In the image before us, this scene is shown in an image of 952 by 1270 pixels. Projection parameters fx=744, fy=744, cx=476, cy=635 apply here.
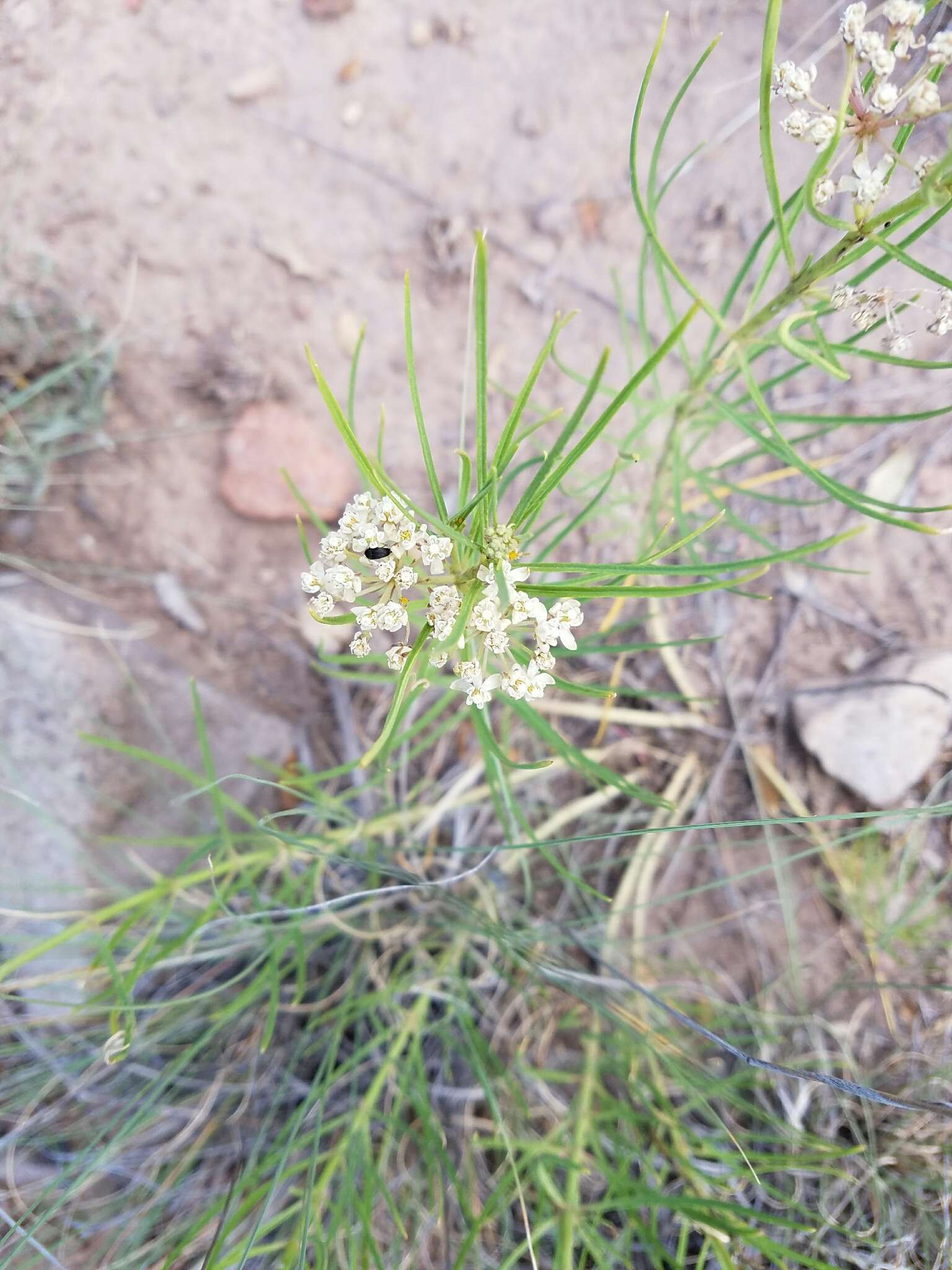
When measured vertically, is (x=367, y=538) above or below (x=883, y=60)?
below

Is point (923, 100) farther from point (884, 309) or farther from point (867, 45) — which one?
point (884, 309)

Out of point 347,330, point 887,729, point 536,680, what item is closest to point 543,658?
point 536,680

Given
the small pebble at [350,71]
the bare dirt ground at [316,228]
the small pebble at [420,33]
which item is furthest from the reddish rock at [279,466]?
the small pebble at [420,33]

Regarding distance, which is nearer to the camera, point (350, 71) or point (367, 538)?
point (367, 538)

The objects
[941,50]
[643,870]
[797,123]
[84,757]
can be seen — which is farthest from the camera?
[643,870]

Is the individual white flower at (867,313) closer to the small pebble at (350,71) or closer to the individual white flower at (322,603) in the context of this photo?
the individual white flower at (322,603)

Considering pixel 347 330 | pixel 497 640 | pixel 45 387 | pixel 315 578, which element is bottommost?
pixel 497 640

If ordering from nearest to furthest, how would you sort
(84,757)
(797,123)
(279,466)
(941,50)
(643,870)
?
(941,50)
(797,123)
(84,757)
(643,870)
(279,466)
